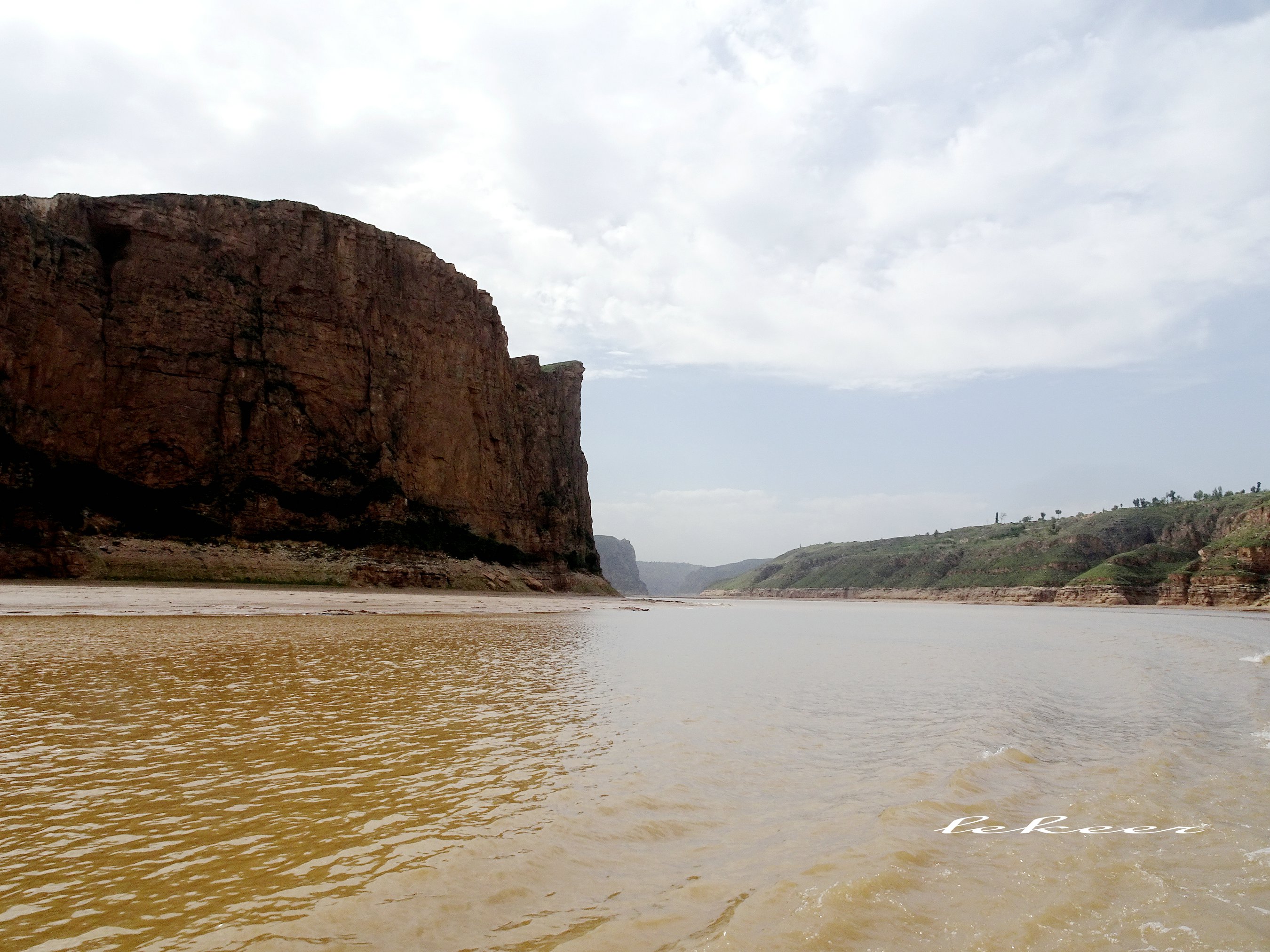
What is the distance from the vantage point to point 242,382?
4841 centimetres

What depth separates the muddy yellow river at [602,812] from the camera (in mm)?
3717

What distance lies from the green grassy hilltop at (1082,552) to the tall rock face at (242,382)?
281 feet

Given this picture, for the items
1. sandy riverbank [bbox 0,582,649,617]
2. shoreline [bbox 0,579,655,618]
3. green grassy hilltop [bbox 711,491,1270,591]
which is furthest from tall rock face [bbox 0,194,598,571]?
green grassy hilltop [bbox 711,491,1270,591]

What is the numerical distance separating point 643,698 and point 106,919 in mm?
8270

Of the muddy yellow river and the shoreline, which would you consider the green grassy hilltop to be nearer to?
the shoreline

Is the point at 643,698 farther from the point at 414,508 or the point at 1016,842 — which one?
the point at 414,508

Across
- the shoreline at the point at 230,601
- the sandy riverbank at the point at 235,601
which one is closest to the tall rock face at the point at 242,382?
the shoreline at the point at 230,601

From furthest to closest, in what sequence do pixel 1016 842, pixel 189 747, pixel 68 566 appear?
pixel 68 566 → pixel 189 747 → pixel 1016 842

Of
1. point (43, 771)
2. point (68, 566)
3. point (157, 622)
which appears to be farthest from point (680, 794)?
point (68, 566)

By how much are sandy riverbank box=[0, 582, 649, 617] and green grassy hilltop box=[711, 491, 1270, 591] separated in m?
87.0

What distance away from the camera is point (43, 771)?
593cm

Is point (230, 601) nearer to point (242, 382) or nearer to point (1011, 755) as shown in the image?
point (242, 382)

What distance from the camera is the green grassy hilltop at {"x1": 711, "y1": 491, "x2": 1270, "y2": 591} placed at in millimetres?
88000

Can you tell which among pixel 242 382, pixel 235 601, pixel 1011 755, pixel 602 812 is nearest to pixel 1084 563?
pixel 242 382
